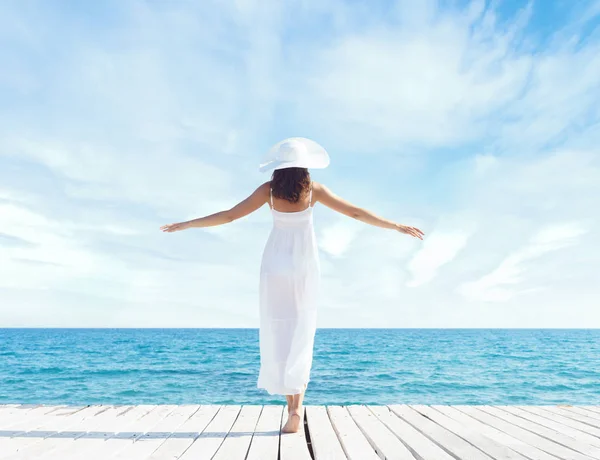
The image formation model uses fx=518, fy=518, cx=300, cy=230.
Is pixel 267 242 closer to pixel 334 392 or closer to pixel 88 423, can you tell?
pixel 88 423

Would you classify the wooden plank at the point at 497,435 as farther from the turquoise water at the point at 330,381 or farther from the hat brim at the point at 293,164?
the turquoise water at the point at 330,381

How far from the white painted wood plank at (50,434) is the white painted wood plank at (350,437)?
6.69 ft

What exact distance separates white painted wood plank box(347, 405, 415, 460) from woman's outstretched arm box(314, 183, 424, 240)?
5.19 ft

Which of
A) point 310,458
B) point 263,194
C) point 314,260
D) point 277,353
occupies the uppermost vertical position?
point 263,194

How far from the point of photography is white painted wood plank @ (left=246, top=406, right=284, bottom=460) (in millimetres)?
3398

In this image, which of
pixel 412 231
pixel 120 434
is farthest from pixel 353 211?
pixel 120 434

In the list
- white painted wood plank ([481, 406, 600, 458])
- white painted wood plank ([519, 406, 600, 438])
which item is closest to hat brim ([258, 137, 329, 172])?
white painted wood plank ([481, 406, 600, 458])

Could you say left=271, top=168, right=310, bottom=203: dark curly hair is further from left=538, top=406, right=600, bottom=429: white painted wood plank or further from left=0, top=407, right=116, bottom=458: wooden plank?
left=538, top=406, right=600, bottom=429: white painted wood plank

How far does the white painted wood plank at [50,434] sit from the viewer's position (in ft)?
11.3

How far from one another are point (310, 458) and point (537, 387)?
17.0 meters

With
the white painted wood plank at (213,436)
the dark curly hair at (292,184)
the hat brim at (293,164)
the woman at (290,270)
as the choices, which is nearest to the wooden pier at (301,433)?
the white painted wood plank at (213,436)

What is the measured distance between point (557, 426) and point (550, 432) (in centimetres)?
30

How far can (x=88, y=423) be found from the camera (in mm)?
4387

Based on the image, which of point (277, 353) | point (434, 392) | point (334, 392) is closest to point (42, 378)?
point (334, 392)
